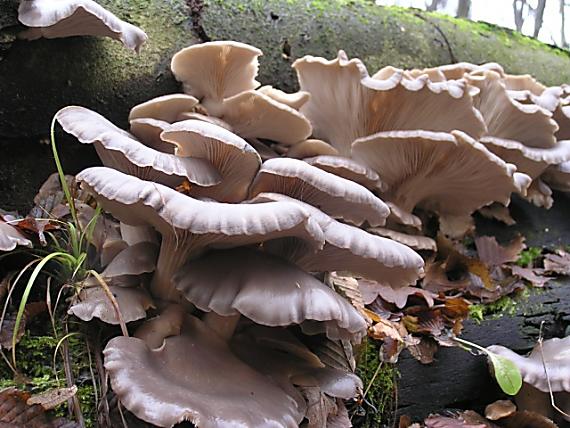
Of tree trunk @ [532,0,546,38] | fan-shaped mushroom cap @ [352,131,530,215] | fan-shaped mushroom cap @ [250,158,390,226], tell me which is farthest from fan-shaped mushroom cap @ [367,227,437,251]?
tree trunk @ [532,0,546,38]

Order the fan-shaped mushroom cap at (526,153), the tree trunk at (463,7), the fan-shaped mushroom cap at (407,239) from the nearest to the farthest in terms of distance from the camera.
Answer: the fan-shaped mushroom cap at (407,239), the fan-shaped mushroom cap at (526,153), the tree trunk at (463,7)

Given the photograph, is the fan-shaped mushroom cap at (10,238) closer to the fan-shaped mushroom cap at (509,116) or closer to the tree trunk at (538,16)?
the fan-shaped mushroom cap at (509,116)

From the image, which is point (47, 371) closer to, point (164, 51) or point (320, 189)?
point (320, 189)

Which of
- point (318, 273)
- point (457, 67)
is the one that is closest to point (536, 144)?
point (457, 67)

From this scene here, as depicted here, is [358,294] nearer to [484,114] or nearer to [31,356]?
[31,356]

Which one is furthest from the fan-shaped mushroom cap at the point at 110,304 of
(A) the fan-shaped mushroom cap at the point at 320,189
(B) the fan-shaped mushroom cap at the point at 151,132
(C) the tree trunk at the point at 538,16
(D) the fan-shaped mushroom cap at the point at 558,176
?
(C) the tree trunk at the point at 538,16

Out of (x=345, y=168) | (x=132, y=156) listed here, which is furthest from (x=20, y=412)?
(x=345, y=168)
